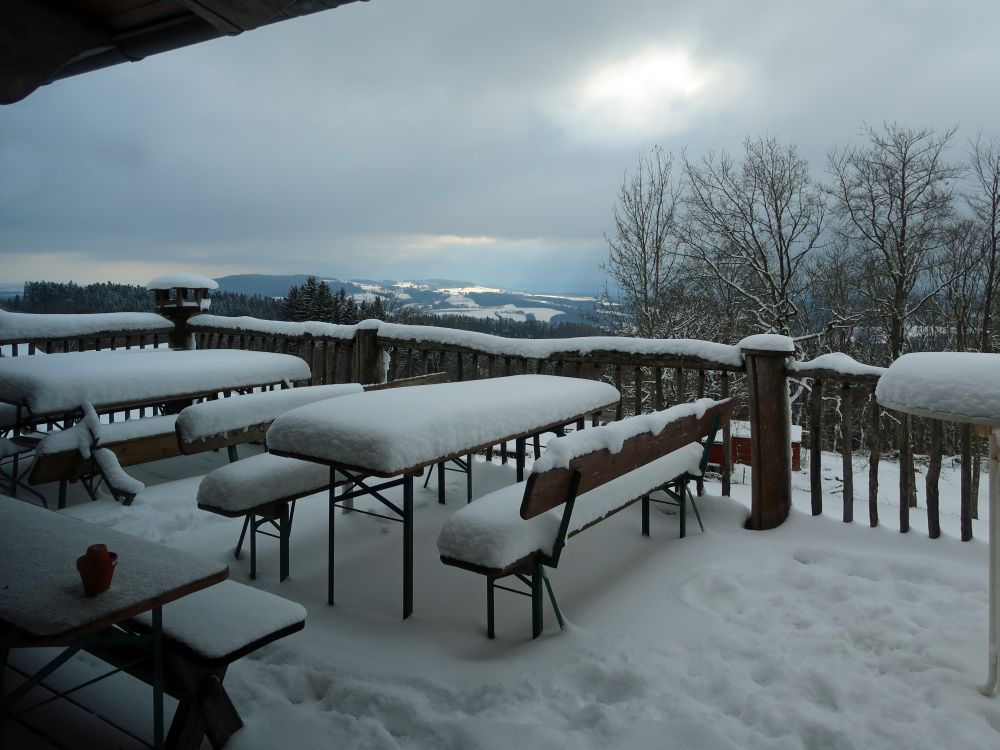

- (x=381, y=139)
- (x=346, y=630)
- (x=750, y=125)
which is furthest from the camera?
(x=750, y=125)

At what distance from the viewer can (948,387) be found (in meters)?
1.83

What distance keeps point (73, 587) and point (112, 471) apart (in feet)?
8.72

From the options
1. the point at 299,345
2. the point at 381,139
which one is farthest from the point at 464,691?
the point at 381,139

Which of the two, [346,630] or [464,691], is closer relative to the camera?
[464,691]

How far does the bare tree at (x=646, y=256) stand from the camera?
A: 64.3ft

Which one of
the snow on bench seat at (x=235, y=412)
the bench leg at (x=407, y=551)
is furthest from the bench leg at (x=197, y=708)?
the snow on bench seat at (x=235, y=412)

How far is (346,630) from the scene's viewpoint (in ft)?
8.30

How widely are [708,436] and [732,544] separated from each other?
596 millimetres

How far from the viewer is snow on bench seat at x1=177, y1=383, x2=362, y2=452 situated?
10.1ft

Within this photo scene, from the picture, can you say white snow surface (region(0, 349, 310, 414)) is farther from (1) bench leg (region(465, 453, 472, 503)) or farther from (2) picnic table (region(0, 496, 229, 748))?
(2) picnic table (region(0, 496, 229, 748))

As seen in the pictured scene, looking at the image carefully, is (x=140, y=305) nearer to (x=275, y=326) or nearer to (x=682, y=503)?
(x=275, y=326)

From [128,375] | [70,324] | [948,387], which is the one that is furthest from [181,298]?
[948,387]

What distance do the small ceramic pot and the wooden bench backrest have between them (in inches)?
46.1

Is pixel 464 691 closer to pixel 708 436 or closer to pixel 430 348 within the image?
pixel 708 436
